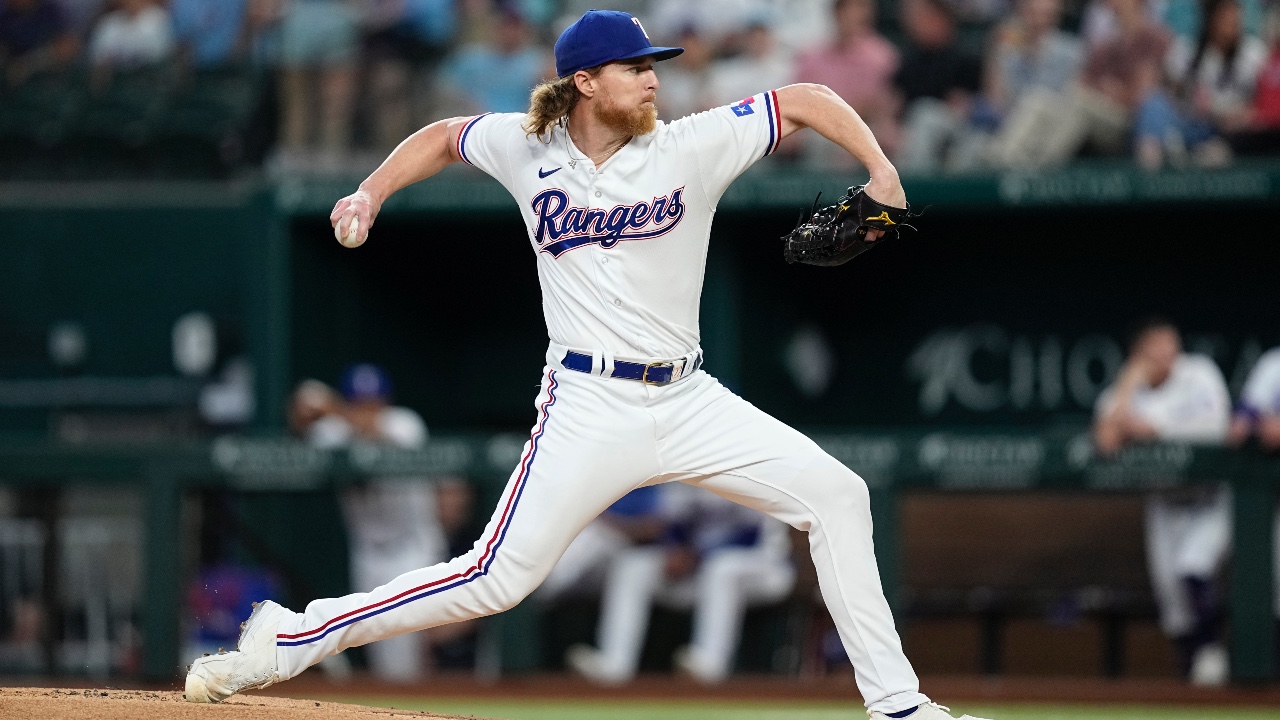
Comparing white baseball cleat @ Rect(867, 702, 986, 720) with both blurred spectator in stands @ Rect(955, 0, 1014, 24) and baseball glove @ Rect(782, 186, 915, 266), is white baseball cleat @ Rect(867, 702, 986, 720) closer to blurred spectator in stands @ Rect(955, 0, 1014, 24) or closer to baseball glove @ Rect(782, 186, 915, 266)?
baseball glove @ Rect(782, 186, 915, 266)

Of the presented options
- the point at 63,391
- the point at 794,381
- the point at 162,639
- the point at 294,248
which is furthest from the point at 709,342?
the point at 63,391

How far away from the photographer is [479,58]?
9.89m

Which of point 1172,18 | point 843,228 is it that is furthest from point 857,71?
point 843,228

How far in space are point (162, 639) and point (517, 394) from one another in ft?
12.8

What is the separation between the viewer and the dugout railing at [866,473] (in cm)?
705

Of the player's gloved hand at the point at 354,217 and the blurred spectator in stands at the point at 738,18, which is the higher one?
the blurred spectator in stands at the point at 738,18

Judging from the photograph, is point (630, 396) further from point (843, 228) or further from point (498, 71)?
point (498, 71)

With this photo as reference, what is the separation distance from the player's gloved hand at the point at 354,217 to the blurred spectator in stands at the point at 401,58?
5634 millimetres

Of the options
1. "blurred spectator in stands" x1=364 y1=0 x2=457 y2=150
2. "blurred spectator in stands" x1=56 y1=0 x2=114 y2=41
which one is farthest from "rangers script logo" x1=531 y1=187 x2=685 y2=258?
"blurred spectator in stands" x1=56 y1=0 x2=114 y2=41

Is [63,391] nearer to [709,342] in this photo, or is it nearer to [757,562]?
[709,342]

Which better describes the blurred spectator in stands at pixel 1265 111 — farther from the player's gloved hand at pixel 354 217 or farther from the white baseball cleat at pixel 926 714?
the player's gloved hand at pixel 354 217

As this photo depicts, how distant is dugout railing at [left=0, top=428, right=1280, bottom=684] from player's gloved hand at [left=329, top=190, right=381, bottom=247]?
3915 mm

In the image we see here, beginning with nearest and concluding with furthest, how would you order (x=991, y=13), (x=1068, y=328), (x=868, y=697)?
(x=868, y=697) → (x=991, y=13) → (x=1068, y=328)

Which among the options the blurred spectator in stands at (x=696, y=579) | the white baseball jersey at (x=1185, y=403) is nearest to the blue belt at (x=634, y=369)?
the blurred spectator in stands at (x=696, y=579)
